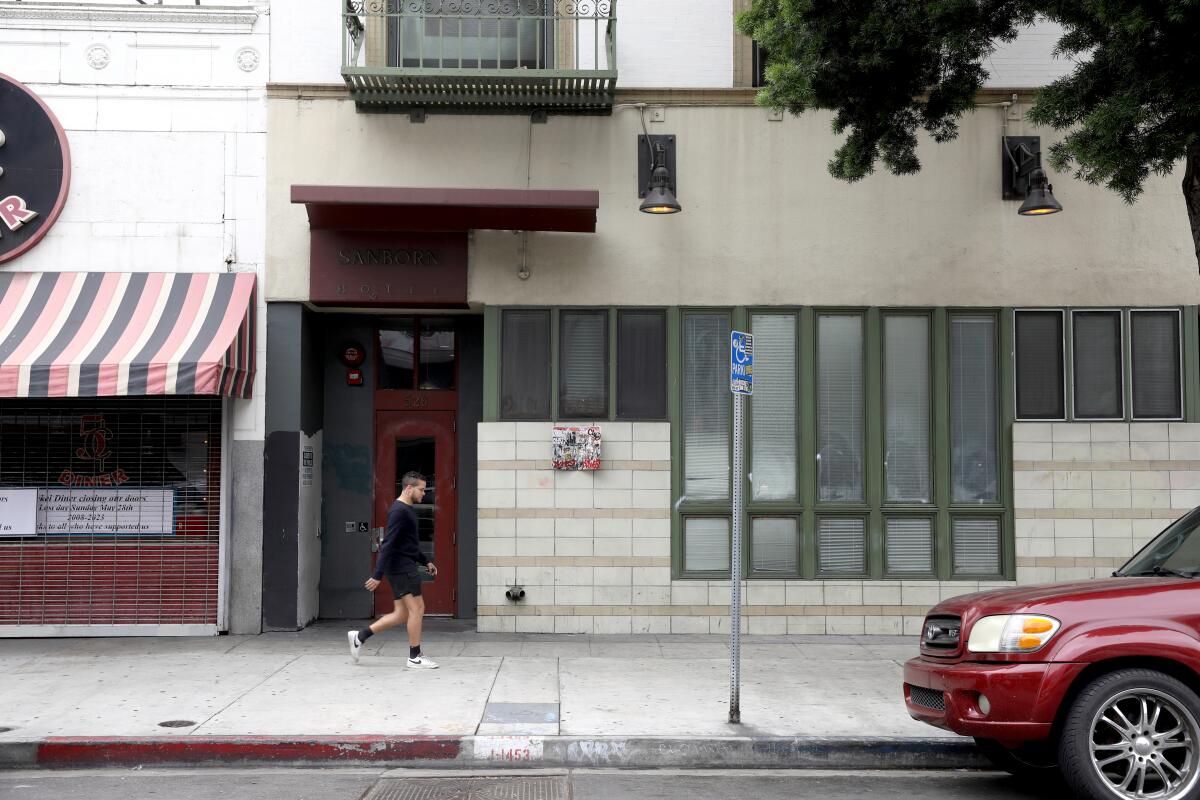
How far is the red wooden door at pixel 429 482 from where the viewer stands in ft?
46.2

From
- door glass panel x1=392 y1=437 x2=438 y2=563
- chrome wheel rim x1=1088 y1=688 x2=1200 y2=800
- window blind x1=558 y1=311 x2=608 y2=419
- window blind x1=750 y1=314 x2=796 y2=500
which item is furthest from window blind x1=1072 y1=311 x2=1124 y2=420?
door glass panel x1=392 y1=437 x2=438 y2=563

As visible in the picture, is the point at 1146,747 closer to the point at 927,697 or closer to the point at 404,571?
the point at 927,697

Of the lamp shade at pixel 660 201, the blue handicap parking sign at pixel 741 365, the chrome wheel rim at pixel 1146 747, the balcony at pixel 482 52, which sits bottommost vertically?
the chrome wheel rim at pixel 1146 747

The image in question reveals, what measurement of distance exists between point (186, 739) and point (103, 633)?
5.12 metres

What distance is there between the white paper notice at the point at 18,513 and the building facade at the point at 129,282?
15 mm

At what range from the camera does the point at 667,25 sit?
13234 millimetres

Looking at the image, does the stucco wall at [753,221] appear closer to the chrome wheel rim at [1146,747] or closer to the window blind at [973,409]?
the window blind at [973,409]

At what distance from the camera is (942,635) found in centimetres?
742

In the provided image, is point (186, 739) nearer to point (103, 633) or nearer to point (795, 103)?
point (103, 633)

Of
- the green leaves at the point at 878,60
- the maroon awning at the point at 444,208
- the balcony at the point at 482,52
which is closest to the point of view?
the green leaves at the point at 878,60

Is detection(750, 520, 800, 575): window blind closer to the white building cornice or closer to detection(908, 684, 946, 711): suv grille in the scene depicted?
detection(908, 684, 946, 711): suv grille

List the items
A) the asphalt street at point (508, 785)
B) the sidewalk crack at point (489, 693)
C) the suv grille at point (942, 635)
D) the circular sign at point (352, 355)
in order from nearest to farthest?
the suv grille at point (942, 635)
the asphalt street at point (508, 785)
the sidewalk crack at point (489, 693)
the circular sign at point (352, 355)

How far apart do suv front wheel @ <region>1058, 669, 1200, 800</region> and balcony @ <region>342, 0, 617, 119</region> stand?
8218 mm

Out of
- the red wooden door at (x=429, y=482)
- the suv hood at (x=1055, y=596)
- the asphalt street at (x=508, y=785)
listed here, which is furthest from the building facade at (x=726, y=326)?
the suv hood at (x=1055, y=596)
